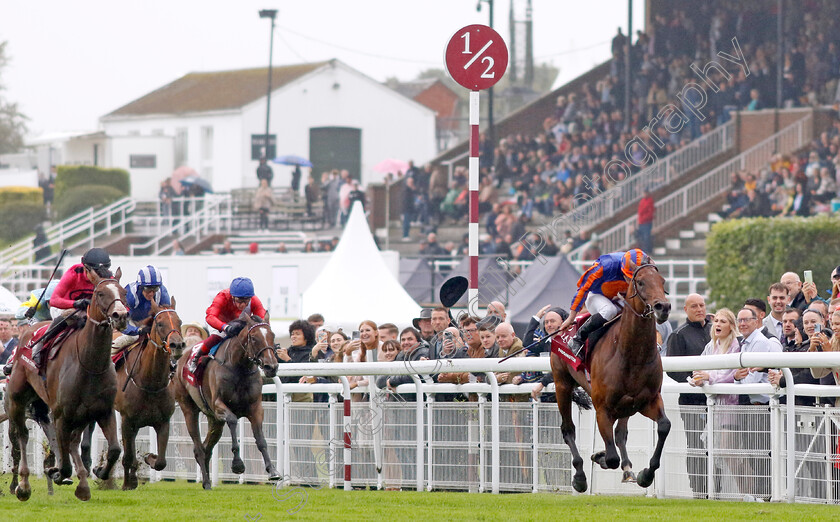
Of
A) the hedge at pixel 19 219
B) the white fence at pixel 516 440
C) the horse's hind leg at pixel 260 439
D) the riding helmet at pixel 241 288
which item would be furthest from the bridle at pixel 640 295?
the hedge at pixel 19 219

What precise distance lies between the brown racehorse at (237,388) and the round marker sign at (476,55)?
269 cm

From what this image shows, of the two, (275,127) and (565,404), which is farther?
(275,127)

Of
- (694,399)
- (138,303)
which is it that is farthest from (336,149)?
(694,399)

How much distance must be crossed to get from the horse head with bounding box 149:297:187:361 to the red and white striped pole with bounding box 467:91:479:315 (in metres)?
2.41

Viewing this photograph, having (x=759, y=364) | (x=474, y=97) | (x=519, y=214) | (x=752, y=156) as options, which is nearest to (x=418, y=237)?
(x=519, y=214)

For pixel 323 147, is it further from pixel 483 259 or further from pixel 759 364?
pixel 759 364

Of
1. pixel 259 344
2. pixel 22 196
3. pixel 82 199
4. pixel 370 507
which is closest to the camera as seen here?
pixel 370 507

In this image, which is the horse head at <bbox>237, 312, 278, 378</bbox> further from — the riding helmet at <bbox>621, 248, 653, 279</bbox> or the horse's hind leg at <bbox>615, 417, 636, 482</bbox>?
the riding helmet at <bbox>621, 248, 653, 279</bbox>

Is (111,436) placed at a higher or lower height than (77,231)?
lower

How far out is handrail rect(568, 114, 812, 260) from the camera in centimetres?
2631

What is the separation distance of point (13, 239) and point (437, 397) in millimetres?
36328

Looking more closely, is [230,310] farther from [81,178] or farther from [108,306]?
[81,178]

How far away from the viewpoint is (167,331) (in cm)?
1058

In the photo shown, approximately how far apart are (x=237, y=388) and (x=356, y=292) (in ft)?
23.8
